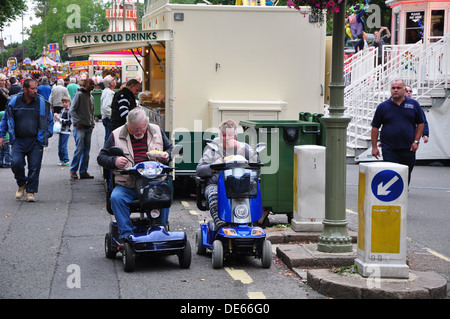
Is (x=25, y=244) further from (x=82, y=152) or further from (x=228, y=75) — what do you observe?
(x=82, y=152)

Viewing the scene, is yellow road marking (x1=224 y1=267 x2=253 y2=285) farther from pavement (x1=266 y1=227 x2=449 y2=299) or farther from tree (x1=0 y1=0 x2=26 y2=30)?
tree (x1=0 y1=0 x2=26 y2=30)

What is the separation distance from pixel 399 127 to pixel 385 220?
455 centimetres

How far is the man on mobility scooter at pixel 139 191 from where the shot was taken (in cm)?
724

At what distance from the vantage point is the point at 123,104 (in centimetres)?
1227

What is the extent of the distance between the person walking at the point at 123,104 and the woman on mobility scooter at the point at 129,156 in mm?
4369

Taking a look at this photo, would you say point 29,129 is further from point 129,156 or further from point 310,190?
point 310,190

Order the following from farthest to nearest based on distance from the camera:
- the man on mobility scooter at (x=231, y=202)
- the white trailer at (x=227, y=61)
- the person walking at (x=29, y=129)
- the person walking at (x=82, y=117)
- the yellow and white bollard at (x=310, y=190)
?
the person walking at (x=82, y=117) → the white trailer at (x=227, y=61) → the person walking at (x=29, y=129) → the yellow and white bollard at (x=310, y=190) → the man on mobility scooter at (x=231, y=202)

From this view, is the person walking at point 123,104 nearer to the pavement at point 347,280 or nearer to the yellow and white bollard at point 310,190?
the yellow and white bollard at point 310,190

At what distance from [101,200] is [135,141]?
4.45 m

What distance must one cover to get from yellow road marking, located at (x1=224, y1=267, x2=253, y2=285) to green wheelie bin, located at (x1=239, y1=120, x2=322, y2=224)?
7.33ft

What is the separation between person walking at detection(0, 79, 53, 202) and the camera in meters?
11.7

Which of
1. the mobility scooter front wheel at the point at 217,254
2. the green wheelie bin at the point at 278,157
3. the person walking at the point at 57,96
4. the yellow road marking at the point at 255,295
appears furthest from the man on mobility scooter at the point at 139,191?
the person walking at the point at 57,96

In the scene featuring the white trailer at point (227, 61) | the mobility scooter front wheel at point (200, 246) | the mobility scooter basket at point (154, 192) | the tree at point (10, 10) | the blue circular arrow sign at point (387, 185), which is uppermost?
the tree at point (10, 10)

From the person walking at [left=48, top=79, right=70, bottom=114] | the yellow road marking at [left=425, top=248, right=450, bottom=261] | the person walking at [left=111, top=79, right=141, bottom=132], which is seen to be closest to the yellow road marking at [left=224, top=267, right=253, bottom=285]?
the yellow road marking at [left=425, top=248, right=450, bottom=261]
